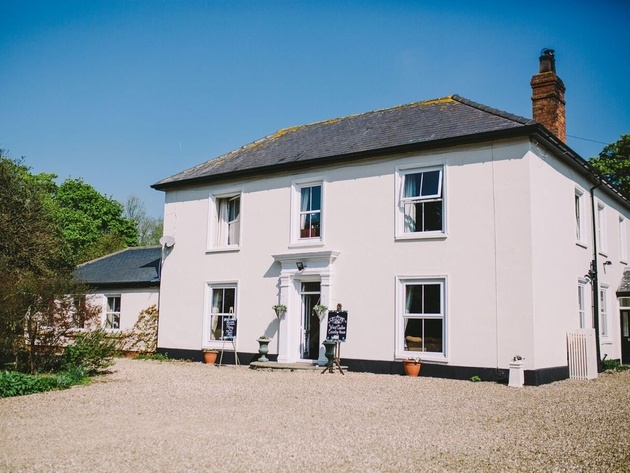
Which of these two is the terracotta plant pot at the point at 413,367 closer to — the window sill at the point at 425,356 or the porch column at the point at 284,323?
the window sill at the point at 425,356

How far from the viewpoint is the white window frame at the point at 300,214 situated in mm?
16781

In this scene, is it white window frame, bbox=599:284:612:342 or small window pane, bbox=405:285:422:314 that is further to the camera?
white window frame, bbox=599:284:612:342

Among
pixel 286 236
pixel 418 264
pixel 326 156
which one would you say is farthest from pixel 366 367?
pixel 326 156

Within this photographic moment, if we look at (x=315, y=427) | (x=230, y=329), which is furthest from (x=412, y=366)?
(x=315, y=427)

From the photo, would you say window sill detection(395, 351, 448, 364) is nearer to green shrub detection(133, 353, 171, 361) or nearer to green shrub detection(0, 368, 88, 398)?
green shrub detection(0, 368, 88, 398)

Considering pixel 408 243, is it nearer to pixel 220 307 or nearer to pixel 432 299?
pixel 432 299

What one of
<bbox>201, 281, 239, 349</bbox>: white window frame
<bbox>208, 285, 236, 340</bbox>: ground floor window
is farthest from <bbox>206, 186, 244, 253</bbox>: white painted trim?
<bbox>208, 285, 236, 340</bbox>: ground floor window

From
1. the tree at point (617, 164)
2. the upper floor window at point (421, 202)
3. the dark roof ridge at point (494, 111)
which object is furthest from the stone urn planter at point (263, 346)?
the tree at point (617, 164)

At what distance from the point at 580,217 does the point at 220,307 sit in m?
10.9

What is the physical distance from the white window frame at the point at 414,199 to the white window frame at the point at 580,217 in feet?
15.6

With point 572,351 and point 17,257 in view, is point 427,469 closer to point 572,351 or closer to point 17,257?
point 572,351

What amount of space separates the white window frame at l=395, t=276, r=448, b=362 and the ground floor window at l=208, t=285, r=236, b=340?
5.47 meters

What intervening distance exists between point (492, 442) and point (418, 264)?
25.6ft

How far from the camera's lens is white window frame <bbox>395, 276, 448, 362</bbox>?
1435cm
